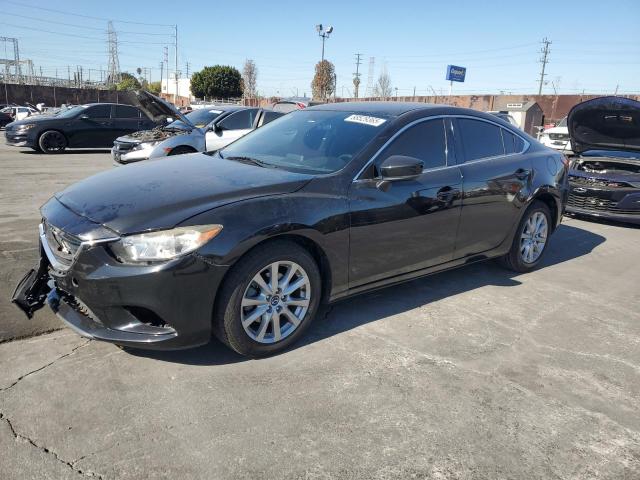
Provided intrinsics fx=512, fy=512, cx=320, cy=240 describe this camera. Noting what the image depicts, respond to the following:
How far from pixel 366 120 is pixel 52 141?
14.0m

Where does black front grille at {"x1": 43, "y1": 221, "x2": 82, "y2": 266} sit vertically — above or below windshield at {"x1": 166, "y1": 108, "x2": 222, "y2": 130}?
below

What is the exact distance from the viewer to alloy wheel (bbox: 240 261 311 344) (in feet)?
10.3

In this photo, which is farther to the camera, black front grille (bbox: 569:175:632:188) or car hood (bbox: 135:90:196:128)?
car hood (bbox: 135:90:196:128)

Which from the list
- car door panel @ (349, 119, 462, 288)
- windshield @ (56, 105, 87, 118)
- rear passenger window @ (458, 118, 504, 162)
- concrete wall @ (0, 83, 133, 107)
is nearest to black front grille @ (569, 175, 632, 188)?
rear passenger window @ (458, 118, 504, 162)

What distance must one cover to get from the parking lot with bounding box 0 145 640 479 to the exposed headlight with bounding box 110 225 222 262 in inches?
29.0

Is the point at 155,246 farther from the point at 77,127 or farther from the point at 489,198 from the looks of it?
the point at 77,127

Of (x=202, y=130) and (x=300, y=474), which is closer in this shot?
(x=300, y=474)

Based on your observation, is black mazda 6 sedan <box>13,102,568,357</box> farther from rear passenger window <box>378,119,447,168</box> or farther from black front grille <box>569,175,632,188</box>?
black front grille <box>569,175,632,188</box>

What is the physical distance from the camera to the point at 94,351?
3.25m

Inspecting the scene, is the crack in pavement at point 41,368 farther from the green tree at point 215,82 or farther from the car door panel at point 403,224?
the green tree at point 215,82

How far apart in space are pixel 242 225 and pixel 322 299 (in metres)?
0.94

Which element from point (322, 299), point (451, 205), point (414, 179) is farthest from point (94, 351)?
point (451, 205)

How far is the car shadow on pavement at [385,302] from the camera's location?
3.25 metres

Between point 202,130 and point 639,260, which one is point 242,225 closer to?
point 639,260
